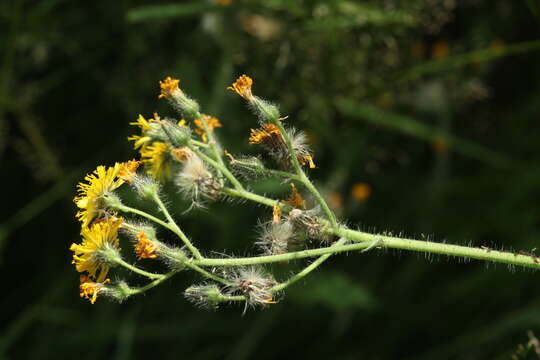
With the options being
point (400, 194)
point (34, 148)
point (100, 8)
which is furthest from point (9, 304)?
point (400, 194)

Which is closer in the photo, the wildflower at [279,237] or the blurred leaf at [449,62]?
the wildflower at [279,237]

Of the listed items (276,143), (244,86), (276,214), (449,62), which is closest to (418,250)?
(276,214)

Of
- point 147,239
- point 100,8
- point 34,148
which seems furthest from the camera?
point 100,8

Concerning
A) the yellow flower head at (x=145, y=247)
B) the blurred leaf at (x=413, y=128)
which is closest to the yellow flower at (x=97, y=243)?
the yellow flower head at (x=145, y=247)

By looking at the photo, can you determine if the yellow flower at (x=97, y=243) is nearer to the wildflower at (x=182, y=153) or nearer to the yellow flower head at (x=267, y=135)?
the wildflower at (x=182, y=153)

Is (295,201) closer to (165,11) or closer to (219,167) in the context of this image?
(219,167)

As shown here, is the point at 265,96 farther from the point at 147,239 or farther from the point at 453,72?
the point at 147,239
